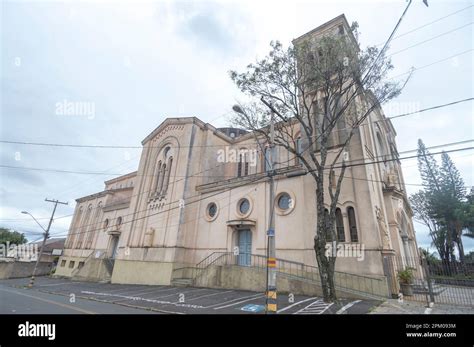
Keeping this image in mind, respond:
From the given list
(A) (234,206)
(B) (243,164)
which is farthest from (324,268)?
(B) (243,164)

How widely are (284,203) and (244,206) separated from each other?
11.8ft

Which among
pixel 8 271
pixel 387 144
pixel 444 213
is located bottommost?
pixel 8 271

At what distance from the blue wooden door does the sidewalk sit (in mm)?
9278

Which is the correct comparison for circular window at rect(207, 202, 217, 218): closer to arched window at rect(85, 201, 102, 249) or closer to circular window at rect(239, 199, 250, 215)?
circular window at rect(239, 199, 250, 215)

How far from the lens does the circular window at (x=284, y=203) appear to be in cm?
1620

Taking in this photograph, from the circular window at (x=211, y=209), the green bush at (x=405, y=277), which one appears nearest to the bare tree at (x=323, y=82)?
the green bush at (x=405, y=277)

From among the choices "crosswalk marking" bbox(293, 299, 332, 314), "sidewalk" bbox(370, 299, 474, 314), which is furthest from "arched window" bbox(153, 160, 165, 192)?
"sidewalk" bbox(370, 299, 474, 314)

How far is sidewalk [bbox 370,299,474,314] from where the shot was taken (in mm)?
8586

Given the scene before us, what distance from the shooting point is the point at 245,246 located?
18109 mm

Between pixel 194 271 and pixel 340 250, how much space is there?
38.6 feet

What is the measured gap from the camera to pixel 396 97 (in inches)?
450
